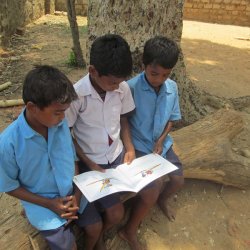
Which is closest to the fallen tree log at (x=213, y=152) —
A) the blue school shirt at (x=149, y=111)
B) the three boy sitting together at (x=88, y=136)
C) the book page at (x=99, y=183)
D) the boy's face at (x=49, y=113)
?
the three boy sitting together at (x=88, y=136)

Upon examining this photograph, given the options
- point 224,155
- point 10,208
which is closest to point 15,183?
point 10,208

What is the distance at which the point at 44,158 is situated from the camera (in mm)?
1843

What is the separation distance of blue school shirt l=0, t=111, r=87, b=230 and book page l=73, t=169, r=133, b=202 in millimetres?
88

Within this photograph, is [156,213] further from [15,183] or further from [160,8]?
[160,8]

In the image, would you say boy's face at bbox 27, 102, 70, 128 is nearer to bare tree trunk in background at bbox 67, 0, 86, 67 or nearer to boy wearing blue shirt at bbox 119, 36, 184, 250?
boy wearing blue shirt at bbox 119, 36, 184, 250

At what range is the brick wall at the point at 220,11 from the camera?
10539 mm

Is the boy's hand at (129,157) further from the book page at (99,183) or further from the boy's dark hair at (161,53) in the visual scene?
the boy's dark hair at (161,53)

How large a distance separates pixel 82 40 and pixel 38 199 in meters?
6.96

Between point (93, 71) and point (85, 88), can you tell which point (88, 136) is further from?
point (93, 71)

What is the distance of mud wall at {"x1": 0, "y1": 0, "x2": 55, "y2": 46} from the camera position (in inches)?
285

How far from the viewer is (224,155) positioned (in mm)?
3049

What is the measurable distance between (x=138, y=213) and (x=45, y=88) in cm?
112

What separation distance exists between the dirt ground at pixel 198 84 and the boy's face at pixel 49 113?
67 cm

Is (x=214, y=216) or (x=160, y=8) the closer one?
(x=214, y=216)
